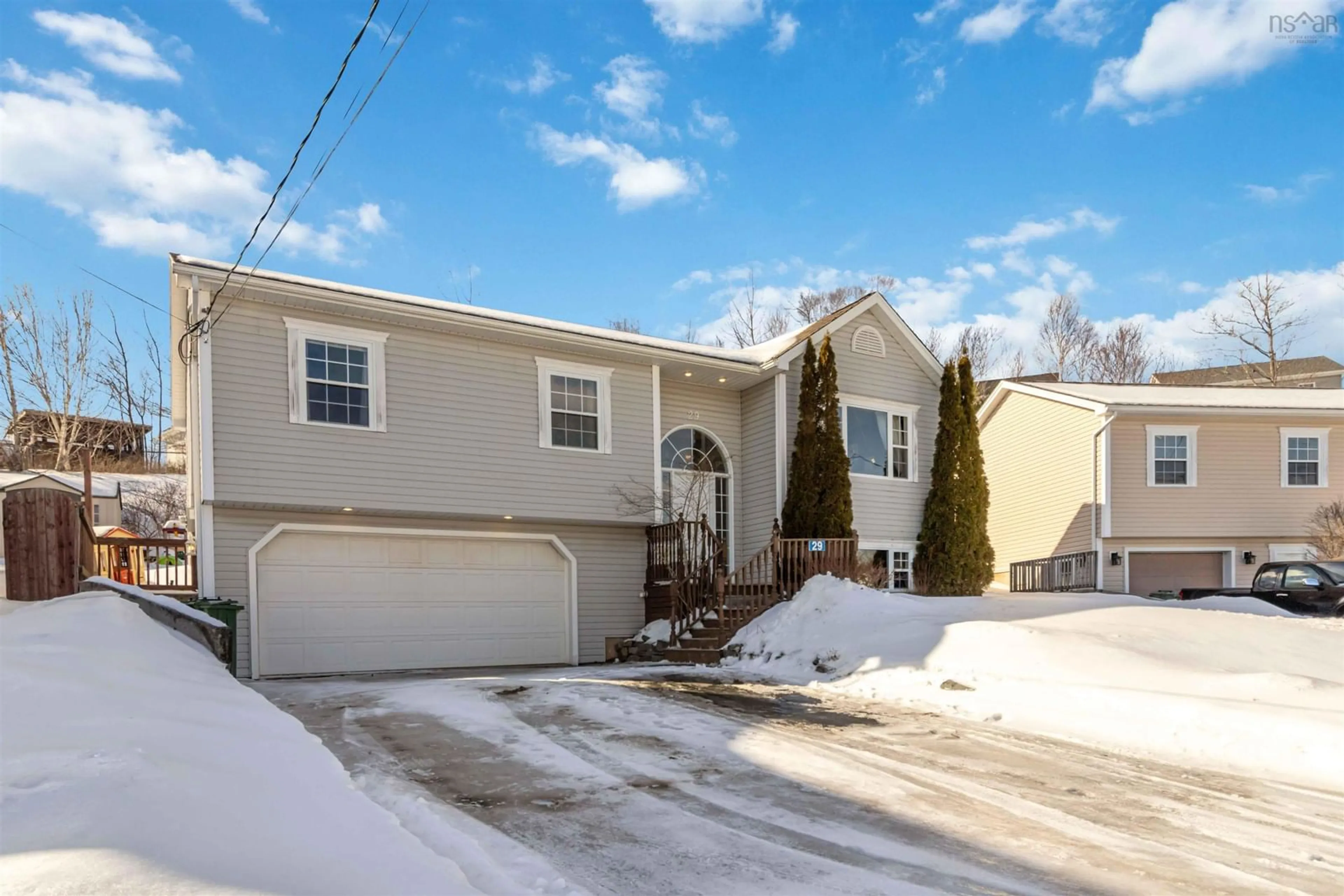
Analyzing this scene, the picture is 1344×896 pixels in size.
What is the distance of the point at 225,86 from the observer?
11805mm

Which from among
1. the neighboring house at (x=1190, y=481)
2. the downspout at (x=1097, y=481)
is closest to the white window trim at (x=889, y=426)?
the downspout at (x=1097, y=481)

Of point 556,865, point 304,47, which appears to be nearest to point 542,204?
point 304,47

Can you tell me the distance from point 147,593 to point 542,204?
15.2 m

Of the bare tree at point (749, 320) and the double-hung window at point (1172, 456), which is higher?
the bare tree at point (749, 320)

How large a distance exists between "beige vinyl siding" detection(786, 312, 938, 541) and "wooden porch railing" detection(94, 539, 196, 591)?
1028 cm

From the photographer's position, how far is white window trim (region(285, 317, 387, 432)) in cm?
1273

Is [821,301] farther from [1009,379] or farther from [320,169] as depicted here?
[320,169]

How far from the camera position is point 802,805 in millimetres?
5367

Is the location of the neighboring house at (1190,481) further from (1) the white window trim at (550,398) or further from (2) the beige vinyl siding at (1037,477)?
(1) the white window trim at (550,398)

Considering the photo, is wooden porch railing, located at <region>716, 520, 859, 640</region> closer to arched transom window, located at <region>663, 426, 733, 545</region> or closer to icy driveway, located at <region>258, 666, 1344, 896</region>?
arched transom window, located at <region>663, 426, 733, 545</region>

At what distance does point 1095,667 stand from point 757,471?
8787mm

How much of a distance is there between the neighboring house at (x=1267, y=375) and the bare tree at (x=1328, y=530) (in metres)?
20.7

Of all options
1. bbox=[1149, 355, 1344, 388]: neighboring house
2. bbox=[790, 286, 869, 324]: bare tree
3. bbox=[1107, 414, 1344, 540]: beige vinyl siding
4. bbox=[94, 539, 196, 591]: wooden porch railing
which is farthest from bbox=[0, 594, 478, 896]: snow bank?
bbox=[1149, 355, 1344, 388]: neighboring house

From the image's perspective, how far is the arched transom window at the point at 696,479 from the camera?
16.3 meters
